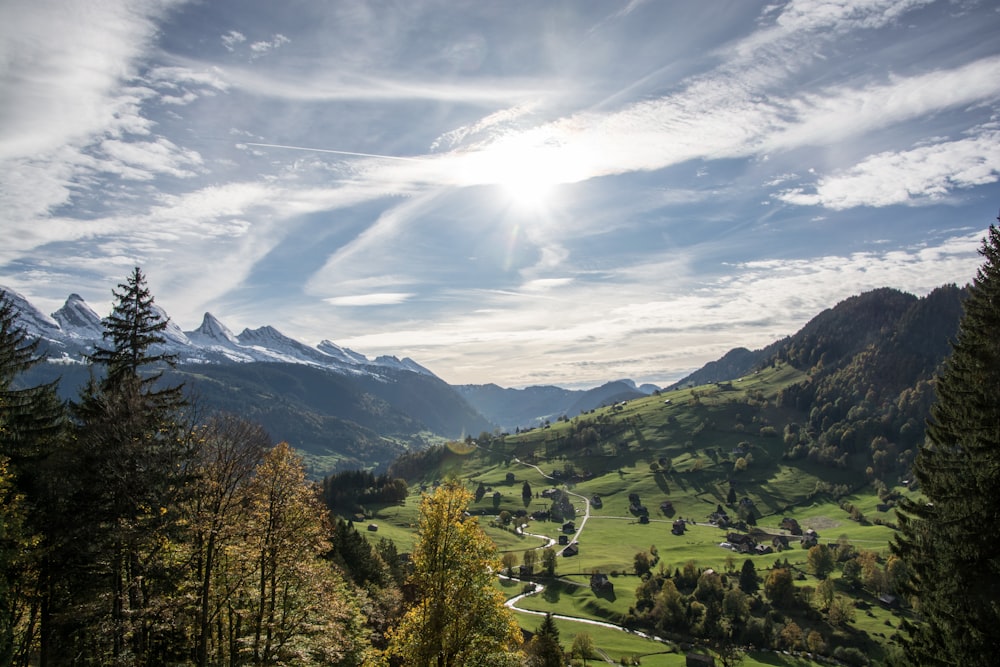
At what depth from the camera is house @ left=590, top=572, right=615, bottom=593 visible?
483ft

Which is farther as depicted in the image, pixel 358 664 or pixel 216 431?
pixel 358 664

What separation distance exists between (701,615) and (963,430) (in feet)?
392

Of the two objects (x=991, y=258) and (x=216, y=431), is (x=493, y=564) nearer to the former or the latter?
(x=216, y=431)

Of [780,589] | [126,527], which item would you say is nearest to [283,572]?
[126,527]

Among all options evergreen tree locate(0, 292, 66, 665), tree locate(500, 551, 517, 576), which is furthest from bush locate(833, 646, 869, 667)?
evergreen tree locate(0, 292, 66, 665)

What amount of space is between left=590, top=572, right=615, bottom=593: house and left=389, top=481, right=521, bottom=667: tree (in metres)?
Result: 135

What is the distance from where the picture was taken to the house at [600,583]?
147250 millimetres

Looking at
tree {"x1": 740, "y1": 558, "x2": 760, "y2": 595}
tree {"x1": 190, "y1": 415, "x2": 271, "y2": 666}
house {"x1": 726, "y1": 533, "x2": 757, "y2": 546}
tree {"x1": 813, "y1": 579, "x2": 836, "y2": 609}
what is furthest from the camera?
house {"x1": 726, "y1": 533, "x2": 757, "y2": 546}

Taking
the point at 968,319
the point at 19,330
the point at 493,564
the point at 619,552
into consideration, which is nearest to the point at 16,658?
the point at 19,330

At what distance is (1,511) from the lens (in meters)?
28.5

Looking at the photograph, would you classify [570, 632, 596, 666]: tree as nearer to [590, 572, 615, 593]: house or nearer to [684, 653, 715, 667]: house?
[684, 653, 715, 667]: house

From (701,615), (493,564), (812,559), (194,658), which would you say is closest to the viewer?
(493,564)

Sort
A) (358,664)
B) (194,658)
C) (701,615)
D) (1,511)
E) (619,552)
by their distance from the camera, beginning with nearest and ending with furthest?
(1,511)
(194,658)
(358,664)
(701,615)
(619,552)

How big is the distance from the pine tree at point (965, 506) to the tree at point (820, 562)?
150 m
